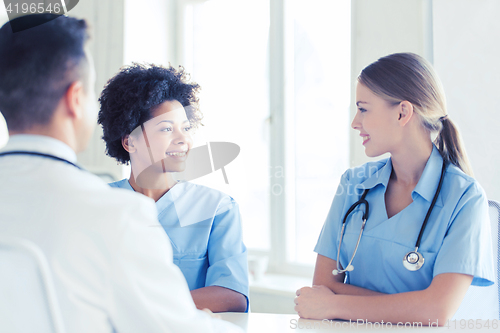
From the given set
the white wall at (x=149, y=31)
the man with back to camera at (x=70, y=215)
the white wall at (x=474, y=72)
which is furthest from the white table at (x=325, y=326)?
the white wall at (x=149, y=31)

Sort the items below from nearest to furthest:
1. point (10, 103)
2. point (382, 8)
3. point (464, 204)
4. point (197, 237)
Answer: point (10, 103), point (464, 204), point (197, 237), point (382, 8)

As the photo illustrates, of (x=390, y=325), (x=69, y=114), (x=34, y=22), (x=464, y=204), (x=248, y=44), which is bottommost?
(x=390, y=325)

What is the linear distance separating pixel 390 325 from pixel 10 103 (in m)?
0.88

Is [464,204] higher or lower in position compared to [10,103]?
lower

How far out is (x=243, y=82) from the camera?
88.6 inches

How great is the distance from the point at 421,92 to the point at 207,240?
78cm

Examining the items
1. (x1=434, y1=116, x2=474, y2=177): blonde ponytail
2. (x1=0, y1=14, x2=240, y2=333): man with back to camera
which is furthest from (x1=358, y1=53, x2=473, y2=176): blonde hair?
(x1=0, y1=14, x2=240, y2=333): man with back to camera

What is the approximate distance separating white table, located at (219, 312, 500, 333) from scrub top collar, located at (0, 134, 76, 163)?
0.54m

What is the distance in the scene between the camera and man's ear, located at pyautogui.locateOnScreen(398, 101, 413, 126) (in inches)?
42.6

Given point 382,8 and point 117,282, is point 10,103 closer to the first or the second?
point 117,282

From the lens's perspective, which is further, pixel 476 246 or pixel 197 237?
pixel 197 237

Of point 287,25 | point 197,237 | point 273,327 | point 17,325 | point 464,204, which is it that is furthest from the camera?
point 287,25

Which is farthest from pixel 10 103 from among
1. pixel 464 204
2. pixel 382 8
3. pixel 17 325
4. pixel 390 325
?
pixel 382 8

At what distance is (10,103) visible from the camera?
547 mm
